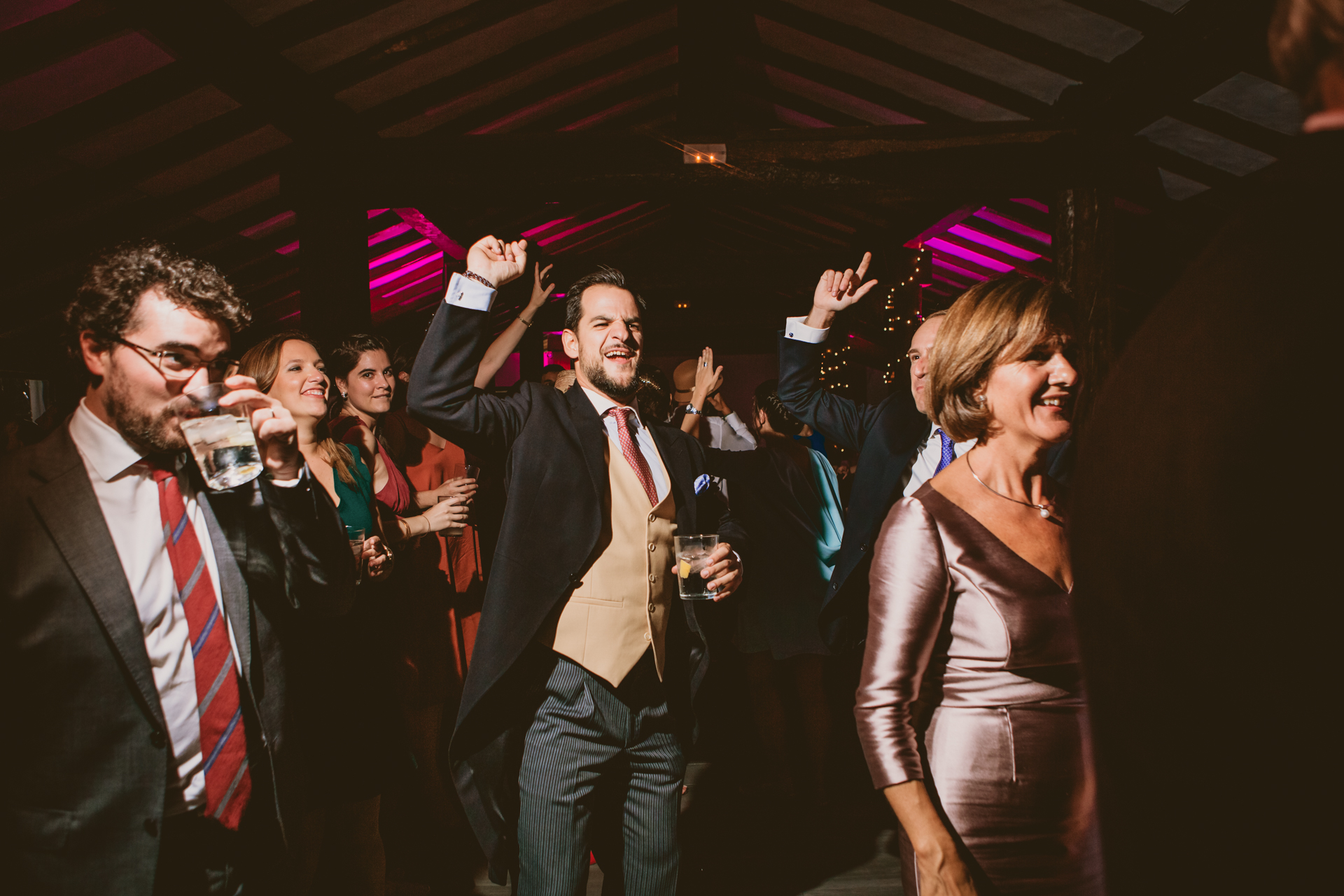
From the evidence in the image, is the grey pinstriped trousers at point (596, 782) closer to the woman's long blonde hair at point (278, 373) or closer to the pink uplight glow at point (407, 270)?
the woman's long blonde hair at point (278, 373)

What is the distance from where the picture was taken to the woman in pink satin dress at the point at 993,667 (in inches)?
44.7

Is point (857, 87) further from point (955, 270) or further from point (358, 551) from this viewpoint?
point (358, 551)

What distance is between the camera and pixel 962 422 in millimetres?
1388

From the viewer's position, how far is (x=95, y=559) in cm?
113

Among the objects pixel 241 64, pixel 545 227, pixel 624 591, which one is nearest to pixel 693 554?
pixel 624 591

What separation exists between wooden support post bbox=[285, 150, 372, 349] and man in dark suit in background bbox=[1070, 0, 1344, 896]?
160 inches

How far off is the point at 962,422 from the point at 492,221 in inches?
278

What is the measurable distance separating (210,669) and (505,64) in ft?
14.8

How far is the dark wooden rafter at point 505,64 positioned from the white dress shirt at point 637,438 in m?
3.50

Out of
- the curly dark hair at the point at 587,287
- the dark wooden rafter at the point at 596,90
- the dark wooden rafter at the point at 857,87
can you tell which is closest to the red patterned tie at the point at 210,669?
the curly dark hair at the point at 587,287

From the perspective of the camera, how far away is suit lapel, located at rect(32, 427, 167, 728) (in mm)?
1119

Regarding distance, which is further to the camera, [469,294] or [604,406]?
[604,406]

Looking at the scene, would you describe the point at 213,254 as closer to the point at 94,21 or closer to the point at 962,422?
the point at 94,21

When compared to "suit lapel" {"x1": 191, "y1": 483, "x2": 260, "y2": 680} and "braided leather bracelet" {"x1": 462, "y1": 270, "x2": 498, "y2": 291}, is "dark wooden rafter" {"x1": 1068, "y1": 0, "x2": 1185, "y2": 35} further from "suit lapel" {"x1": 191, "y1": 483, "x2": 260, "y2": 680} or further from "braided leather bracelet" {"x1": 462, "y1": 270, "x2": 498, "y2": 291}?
"suit lapel" {"x1": 191, "y1": 483, "x2": 260, "y2": 680}
